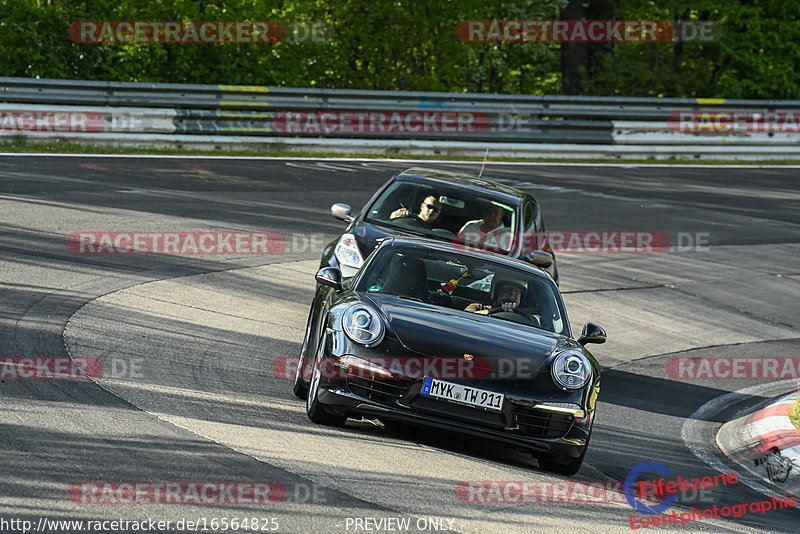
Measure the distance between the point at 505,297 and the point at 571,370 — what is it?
3.65 feet

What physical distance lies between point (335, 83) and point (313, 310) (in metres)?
18.7

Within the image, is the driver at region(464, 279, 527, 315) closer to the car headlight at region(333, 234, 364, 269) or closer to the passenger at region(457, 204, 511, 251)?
the car headlight at region(333, 234, 364, 269)

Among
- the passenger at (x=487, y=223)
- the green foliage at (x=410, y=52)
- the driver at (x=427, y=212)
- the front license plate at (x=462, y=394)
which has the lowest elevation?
the front license plate at (x=462, y=394)

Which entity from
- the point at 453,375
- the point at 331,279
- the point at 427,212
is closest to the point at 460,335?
the point at 453,375

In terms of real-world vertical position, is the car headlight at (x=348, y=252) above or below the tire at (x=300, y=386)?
above

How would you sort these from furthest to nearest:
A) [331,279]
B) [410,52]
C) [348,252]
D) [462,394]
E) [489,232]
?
[410,52] → [489,232] → [348,252] → [331,279] → [462,394]

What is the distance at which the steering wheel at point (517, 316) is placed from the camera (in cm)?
786

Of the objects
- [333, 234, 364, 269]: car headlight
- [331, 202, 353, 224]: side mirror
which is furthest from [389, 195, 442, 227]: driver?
[333, 234, 364, 269]: car headlight

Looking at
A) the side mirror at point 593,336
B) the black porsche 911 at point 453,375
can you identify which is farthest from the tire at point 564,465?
the side mirror at point 593,336

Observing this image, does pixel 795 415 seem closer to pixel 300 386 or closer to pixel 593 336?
pixel 593 336

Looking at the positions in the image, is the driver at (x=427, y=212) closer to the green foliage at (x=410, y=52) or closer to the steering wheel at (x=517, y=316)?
the steering wheel at (x=517, y=316)

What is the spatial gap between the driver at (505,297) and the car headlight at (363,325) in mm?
1116

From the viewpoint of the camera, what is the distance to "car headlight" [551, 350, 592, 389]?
23.0 feet

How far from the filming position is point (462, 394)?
267 inches
